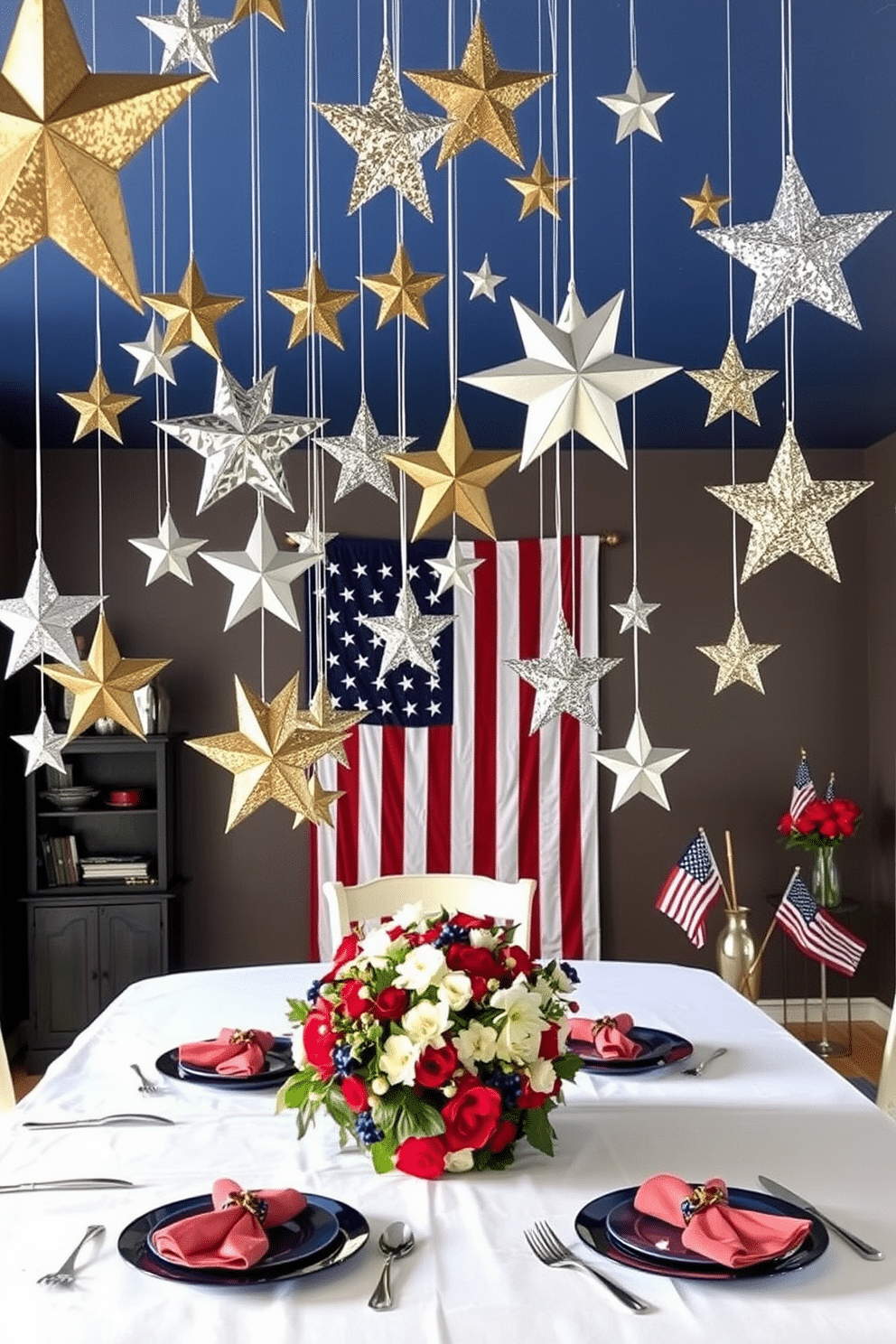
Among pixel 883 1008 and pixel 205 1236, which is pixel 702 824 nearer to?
pixel 883 1008

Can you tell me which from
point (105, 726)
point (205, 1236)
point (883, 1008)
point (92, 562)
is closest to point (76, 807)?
point (105, 726)

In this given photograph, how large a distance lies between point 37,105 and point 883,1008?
599 cm

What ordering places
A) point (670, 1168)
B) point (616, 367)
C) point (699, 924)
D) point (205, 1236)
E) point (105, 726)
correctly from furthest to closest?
point (105, 726), point (699, 924), point (670, 1168), point (205, 1236), point (616, 367)

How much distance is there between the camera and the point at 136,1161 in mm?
2027

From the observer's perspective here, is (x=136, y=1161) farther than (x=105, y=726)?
No

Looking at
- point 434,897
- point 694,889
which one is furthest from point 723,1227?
point 694,889

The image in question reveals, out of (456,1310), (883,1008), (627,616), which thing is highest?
(627,616)

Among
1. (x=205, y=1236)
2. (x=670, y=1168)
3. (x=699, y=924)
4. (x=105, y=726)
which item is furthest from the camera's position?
(x=105, y=726)

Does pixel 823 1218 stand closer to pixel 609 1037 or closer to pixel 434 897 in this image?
pixel 609 1037

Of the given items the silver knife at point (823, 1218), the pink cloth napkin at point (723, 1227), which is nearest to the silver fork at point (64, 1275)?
the pink cloth napkin at point (723, 1227)

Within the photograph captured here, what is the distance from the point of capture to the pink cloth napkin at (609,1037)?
8.05ft

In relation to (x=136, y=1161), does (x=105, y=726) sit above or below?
above

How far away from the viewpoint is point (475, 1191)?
1891mm

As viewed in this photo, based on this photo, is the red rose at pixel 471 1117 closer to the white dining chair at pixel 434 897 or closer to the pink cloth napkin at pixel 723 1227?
the pink cloth napkin at pixel 723 1227
